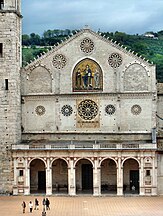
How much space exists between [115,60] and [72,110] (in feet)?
22.6

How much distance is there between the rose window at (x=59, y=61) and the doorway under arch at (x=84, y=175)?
10214mm

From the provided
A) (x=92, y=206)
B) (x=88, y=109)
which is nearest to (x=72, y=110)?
(x=88, y=109)

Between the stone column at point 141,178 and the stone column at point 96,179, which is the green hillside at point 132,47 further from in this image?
the stone column at point 96,179

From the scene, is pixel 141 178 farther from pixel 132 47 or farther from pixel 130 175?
pixel 132 47

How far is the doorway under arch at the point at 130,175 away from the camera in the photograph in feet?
172

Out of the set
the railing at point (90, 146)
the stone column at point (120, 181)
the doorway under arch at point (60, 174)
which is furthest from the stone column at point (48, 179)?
the stone column at point (120, 181)

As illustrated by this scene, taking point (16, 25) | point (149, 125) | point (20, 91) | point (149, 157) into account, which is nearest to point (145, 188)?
point (149, 157)

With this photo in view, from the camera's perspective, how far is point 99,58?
2087 inches

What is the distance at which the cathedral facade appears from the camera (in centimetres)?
5044

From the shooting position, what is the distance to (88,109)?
53.1 m

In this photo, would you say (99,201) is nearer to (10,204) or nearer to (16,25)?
(10,204)

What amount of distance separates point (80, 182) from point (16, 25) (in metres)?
17.6

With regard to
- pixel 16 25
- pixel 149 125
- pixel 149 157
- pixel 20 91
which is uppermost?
pixel 16 25

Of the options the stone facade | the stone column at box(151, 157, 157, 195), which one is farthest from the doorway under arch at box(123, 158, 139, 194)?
the stone facade
